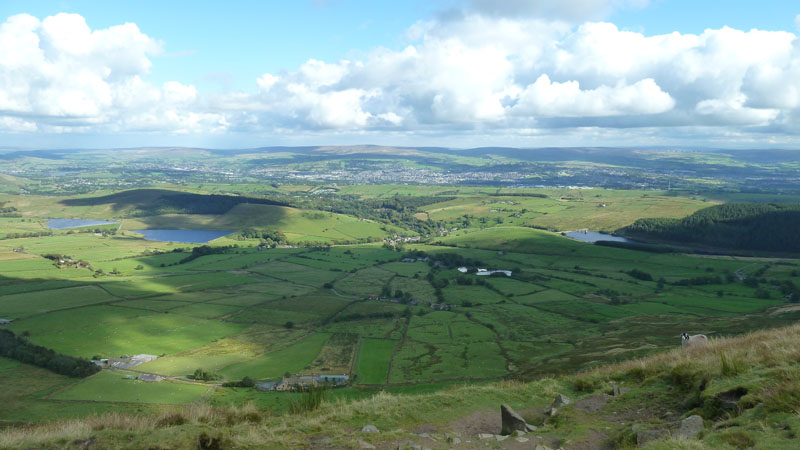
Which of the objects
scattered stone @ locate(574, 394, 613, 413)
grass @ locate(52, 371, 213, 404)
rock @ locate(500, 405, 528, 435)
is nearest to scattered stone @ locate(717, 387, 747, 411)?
scattered stone @ locate(574, 394, 613, 413)

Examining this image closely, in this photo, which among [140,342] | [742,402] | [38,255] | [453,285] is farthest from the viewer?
[38,255]

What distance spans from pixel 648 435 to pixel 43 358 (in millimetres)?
84835

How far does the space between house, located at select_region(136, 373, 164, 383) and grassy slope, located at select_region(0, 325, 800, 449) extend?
50903 millimetres

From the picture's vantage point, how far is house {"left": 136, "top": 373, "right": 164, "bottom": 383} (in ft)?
206

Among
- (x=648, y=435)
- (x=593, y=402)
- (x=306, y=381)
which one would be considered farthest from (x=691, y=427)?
(x=306, y=381)

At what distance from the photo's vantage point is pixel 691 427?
49.6 feet

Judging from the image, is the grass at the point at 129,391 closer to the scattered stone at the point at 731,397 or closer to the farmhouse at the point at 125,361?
the farmhouse at the point at 125,361

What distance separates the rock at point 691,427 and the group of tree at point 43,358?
7464cm

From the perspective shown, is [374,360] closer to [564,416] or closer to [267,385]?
[267,385]

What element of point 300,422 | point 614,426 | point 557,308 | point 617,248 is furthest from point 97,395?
point 617,248

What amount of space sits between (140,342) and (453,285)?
283 feet

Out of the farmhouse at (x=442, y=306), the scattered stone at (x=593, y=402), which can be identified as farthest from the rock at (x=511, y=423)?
the farmhouse at (x=442, y=306)

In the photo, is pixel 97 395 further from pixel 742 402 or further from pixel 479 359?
pixel 742 402

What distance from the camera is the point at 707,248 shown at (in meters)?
192
